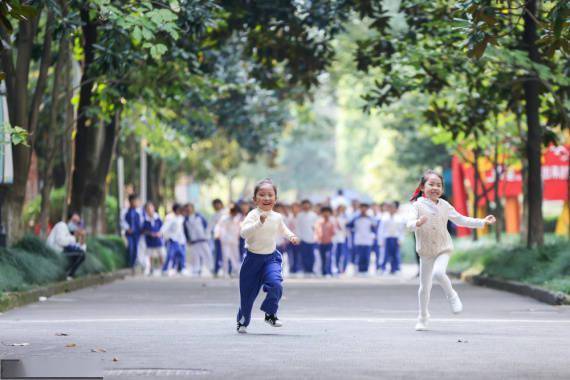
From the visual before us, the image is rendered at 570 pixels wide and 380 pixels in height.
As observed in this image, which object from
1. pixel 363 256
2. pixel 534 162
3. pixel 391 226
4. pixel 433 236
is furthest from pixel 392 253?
pixel 433 236

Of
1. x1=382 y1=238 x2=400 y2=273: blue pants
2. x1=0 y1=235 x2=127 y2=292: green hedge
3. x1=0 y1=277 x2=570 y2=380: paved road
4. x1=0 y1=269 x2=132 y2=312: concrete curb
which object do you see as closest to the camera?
x1=0 y1=277 x2=570 y2=380: paved road

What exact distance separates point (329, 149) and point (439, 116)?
347ft

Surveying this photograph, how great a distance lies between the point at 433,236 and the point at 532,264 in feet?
31.7

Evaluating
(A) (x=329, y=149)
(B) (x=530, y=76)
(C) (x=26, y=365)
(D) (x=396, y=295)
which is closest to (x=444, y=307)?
(D) (x=396, y=295)

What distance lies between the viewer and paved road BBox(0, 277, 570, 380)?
34.3ft

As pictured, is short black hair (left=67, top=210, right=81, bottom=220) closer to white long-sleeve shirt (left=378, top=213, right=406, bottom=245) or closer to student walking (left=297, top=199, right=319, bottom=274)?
student walking (left=297, top=199, right=319, bottom=274)

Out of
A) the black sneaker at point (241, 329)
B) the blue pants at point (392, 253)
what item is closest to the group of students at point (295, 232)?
the blue pants at point (392, 253)

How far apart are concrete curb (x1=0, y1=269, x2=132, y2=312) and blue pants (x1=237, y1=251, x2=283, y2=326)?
16.0 feet

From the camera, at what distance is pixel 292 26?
25875mm

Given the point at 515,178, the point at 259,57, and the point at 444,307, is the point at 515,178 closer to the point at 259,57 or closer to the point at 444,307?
the point at 259,57

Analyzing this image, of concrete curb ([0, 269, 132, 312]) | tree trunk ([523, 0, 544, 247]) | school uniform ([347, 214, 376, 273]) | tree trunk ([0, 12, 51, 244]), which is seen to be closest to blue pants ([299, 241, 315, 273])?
school uniform ([347, 214, 376, 273])

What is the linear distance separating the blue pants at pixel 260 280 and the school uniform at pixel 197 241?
71.1 ft

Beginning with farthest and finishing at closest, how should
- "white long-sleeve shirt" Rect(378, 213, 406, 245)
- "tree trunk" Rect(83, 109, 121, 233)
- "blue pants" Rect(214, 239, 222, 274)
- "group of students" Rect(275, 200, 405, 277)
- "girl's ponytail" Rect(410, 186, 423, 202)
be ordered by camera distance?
"white long-sleeve shirt" Rect(378, 213, 406, 245) → "group of students" Rect(275, 200, 405, 277) → "blue pants" Rect(214, 239, 222, 274) → "tree trunk" Rect(83, 109, 121, 233) → "girl's ponytail" Rect(410, 186, 423, 202)

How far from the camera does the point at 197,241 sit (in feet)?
119
